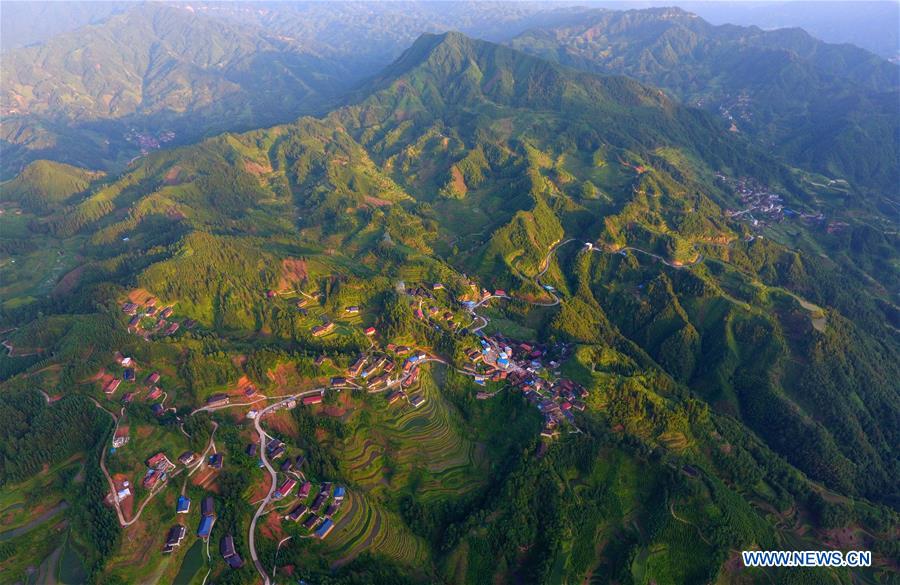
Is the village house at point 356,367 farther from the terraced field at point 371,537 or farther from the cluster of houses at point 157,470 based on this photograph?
the cluster of houses at point 157,470

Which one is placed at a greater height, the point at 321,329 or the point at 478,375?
the point at 478,375

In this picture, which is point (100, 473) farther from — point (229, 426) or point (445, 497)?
point (445, 497)

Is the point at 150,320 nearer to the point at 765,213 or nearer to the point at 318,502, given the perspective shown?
the point at 318,502

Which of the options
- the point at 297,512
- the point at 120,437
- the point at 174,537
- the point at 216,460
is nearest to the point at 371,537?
the point at 297,512

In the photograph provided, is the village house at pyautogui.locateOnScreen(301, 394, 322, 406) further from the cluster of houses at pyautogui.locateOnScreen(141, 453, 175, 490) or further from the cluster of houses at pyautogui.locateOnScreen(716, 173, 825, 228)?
the cluster of houses at pyautogui.locateOnScreen(716, 173, 825, 228)

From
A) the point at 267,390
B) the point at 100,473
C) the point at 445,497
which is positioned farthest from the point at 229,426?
the point at 445,497

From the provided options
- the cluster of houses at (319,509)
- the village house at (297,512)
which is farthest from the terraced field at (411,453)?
the village house at (297,512)

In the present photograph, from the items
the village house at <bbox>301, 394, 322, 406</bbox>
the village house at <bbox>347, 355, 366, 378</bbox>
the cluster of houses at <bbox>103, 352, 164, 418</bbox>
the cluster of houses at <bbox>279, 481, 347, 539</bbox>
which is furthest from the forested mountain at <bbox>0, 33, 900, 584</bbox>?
the village house at <bbox>347, 355, 366, 378</bbox>
